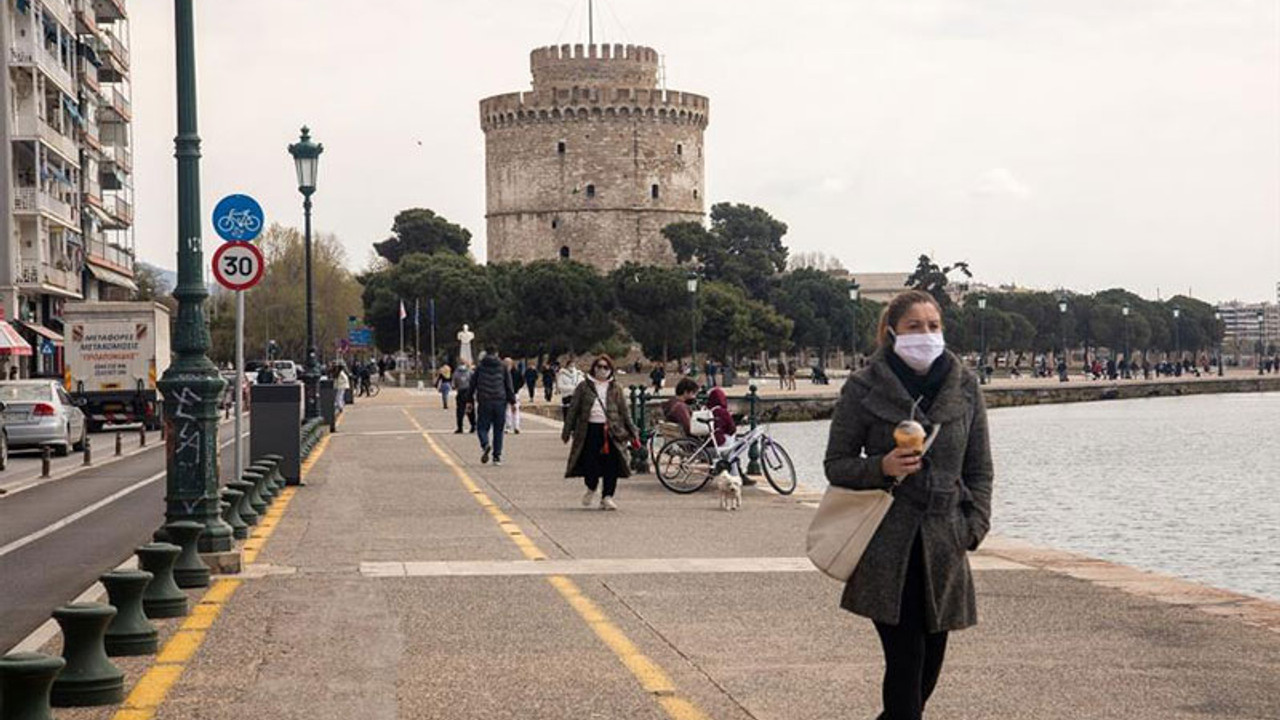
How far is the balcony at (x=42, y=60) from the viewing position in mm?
59969

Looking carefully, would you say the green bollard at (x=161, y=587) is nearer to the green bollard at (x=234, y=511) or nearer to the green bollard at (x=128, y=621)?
the green bollard at (x=128, y=621)

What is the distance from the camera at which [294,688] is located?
8.27 meters

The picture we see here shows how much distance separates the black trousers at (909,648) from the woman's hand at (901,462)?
0.27 metres

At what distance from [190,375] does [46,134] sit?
2073 inches

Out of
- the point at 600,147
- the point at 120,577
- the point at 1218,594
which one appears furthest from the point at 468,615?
the point at 600,147

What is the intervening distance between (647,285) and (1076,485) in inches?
2510

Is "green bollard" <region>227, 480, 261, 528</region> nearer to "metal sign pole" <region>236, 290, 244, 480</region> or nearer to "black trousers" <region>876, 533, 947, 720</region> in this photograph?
"metal sign pole" <region>236, 290, 244, 480</region>

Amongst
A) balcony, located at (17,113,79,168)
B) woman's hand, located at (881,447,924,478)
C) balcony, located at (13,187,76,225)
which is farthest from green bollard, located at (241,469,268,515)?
balcony, located at (17,113,79,168)

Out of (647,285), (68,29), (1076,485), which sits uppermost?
(68,29)

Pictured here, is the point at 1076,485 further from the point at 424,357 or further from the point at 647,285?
the point at 424,357

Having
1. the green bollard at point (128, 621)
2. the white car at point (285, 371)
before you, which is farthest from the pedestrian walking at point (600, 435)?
the white car at point (285, 371)

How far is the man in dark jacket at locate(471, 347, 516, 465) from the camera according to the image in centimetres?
2556

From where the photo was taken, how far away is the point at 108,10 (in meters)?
79.0

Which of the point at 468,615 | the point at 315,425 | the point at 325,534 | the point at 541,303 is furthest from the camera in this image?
the point at 541,303
